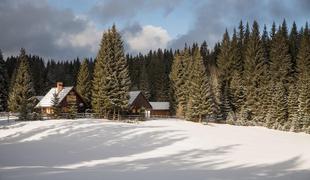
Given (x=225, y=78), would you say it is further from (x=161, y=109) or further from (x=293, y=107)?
(x=293, y=107)

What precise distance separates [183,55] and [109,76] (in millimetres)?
30611

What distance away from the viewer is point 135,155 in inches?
1159

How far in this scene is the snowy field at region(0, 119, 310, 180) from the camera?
19969mm

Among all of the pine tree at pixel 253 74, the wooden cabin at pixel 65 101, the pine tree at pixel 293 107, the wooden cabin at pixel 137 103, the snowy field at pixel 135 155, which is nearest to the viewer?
the snowy field at pixel 135 155

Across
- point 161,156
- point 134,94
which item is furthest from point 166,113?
point 161,156

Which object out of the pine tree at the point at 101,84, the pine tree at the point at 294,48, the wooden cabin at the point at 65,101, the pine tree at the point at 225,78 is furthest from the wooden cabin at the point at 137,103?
the pine tree at the point at 294,48

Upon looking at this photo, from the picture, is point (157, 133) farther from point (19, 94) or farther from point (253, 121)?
point (253, 121)

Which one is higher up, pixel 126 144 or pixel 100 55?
pixel 100 55

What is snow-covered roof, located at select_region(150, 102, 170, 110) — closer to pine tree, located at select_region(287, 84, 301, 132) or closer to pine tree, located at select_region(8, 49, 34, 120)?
pine tree, located at select_region(287, 84, 301, 132)

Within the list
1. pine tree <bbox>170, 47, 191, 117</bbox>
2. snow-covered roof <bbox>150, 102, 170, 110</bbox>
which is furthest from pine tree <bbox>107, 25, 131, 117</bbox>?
snow-covered roof <bbox>150, 102, 170, 110</bbox>

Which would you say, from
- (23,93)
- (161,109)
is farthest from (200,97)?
(161,109)

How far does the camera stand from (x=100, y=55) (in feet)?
200

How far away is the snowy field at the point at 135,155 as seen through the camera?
19969mm

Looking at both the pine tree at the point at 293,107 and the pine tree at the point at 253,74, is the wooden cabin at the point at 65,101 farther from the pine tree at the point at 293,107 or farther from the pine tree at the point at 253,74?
the pine tree at the point at 293,107
